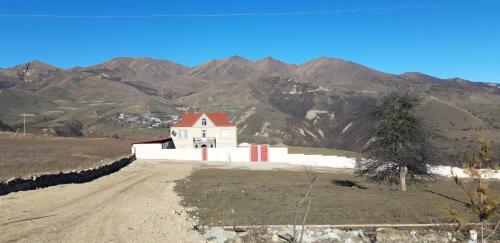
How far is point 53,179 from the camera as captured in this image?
41312 mm

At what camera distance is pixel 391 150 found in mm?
41656

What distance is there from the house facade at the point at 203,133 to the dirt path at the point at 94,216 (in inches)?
2167

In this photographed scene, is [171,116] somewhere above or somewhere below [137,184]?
above

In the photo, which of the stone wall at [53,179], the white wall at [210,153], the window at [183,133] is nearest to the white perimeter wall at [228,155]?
the white wall at [210,153]

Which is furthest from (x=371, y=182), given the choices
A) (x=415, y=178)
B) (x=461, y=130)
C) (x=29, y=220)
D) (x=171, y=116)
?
(x=171, y=116)

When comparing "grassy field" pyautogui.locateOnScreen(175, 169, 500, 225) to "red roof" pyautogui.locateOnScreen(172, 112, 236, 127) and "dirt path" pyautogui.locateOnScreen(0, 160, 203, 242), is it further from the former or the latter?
"red roof" pyautogui.locateOnScreen(172, 112, 236, 127)

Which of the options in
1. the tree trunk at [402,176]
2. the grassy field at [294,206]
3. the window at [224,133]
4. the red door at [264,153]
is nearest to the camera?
the grassy field at [294,206]

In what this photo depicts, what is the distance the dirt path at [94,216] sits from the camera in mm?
21312

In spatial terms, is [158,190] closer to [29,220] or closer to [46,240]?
[29,220]

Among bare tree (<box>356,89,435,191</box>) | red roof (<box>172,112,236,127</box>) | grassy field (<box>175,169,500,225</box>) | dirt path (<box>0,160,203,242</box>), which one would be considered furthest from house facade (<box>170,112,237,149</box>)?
dirt path (<box>0,160,203,242</box>)

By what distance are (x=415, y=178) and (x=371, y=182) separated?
626 centimetres

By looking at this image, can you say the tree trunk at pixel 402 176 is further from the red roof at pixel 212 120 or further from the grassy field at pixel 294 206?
the red roof at pixel 212 120

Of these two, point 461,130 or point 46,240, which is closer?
point 46,240

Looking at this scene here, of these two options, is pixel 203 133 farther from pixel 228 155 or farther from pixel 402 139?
pixel 402 139
